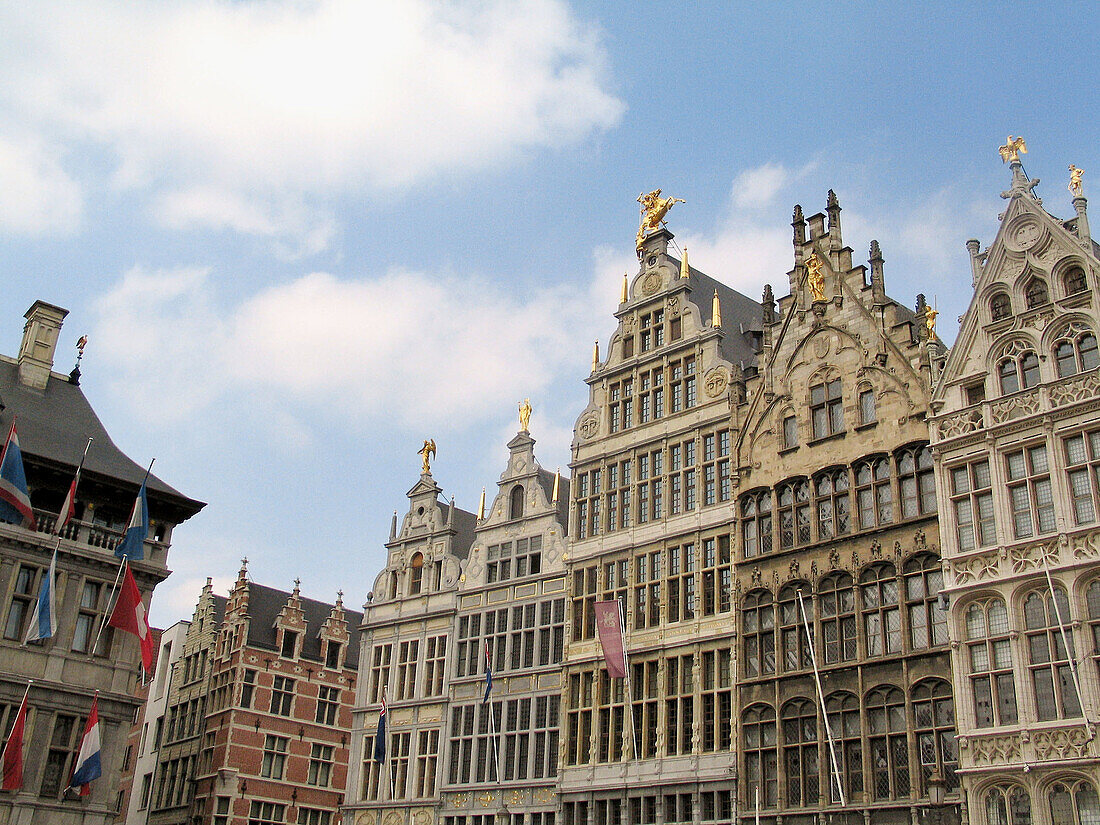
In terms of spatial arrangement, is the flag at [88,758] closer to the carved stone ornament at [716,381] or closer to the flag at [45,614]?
the flag at [45,614]

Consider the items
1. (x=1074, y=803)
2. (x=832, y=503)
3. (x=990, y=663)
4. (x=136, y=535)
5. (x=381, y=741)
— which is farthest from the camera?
(x=381, y=741)

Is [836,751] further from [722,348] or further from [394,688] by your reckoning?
[394,688]

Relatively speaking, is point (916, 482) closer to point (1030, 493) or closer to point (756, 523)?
point (1030, 493)

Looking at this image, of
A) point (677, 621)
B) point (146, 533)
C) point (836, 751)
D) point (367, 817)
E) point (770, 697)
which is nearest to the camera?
point (836, 751)

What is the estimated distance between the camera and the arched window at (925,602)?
923 inches

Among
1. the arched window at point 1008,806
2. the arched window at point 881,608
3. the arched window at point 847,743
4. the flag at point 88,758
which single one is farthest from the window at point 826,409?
the flag at point 88,758

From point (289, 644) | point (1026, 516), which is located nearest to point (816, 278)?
point (1026, 516)

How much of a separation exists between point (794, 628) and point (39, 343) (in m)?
24.6

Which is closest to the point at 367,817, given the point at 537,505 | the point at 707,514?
the point at 537,505

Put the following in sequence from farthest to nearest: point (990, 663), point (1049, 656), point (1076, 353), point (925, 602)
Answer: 1. point (925, 602)
2. point (1076, 353)
3. point (990, 663)
4. point (1049, 656)

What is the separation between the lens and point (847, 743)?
24125mm

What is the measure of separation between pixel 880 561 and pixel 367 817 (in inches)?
733

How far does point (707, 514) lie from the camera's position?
1155 inches

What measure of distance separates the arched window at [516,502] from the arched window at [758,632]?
9832 millimetres
